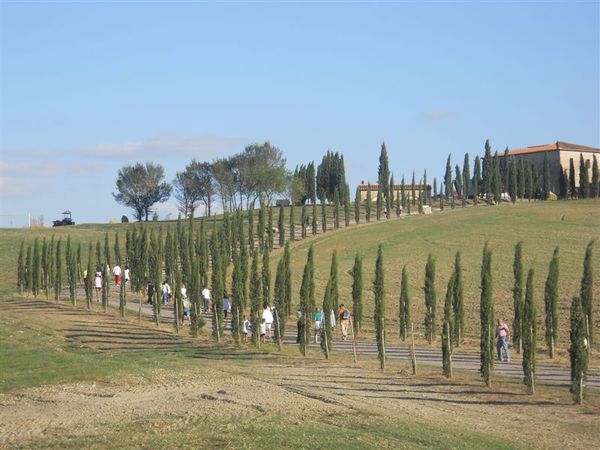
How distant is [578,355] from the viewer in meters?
22.9

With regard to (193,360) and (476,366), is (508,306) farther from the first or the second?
(193,360)

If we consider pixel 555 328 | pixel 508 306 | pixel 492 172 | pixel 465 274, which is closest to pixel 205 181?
pixel 492 172

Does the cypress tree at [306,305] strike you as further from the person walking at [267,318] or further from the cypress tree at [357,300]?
the cypress tree at [357,300]

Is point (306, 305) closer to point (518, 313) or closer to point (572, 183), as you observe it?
point (518, 313)

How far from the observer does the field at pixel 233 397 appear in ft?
56.2

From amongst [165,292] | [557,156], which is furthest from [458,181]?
[165,292]

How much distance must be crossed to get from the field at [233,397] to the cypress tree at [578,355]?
0.53 m

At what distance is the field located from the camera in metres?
17.1

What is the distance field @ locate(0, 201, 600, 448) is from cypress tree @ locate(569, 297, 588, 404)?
53 centimetres

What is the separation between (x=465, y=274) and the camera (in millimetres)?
54000

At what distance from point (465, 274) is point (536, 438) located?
35840mm

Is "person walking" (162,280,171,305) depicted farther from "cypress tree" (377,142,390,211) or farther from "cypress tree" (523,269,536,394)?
"cypress tree" (377,142,390,211)

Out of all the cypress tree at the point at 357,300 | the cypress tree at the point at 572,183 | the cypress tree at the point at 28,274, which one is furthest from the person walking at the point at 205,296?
the cypress tree at the point at 572,183

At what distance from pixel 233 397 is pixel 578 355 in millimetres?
9044
